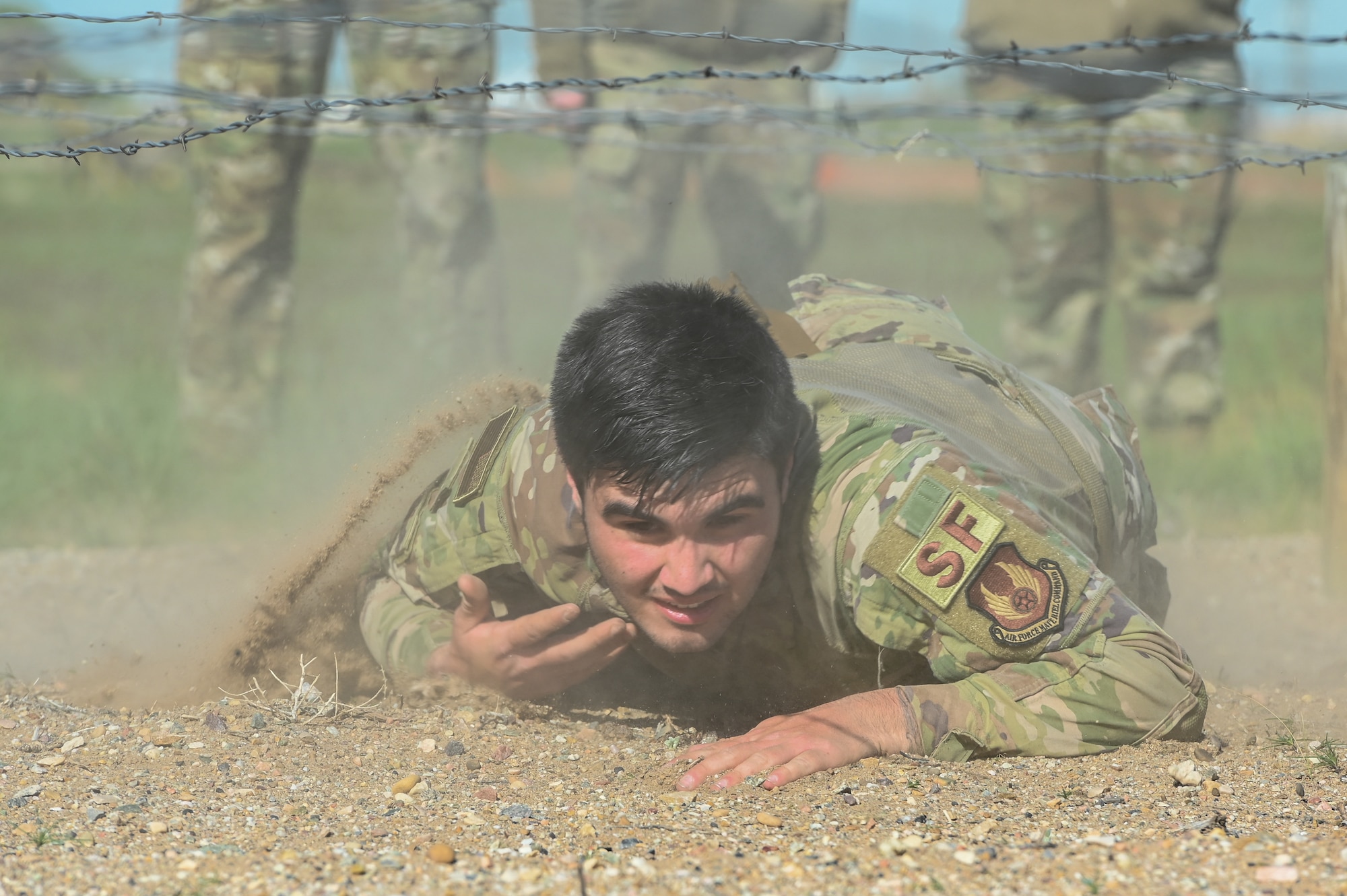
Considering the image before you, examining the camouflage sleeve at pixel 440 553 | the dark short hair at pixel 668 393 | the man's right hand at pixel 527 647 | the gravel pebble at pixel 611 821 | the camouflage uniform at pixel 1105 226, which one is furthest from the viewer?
the camouflage uniform at pixel 1105 226

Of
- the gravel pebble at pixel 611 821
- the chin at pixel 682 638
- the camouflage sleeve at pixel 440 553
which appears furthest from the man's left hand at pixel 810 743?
the camouflage sleeve at pixel 440 553

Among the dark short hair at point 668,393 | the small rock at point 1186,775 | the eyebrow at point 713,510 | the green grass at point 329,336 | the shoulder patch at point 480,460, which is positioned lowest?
the green grass at point 329,336

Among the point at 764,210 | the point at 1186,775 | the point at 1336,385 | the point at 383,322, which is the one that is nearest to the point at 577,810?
the point at 1186,775

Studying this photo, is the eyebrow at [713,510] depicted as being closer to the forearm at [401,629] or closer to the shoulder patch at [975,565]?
the shoulder patch at [975,565]

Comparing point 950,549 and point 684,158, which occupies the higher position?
point 684,158

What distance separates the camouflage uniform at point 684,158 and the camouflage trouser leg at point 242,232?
1.42 m

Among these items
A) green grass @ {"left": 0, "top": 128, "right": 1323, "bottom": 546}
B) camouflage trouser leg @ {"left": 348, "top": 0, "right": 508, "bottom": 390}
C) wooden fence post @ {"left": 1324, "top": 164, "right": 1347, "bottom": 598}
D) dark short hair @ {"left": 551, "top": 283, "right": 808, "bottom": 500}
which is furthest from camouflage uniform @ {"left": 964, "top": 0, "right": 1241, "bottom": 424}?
dark short hair @ {"left": 551, "top": 283, "right": 808, "bottom": 500}

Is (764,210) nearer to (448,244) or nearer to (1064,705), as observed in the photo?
(448,244)

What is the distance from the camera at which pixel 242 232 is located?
25.6ft

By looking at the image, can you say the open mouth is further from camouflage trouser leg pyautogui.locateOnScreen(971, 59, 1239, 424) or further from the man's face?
camouflage trouser leg pyautogui.locateOnScreen(971, 59, 1239, 424)

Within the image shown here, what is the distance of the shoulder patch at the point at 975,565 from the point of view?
2.97m

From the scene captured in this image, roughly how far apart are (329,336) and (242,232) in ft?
12.8

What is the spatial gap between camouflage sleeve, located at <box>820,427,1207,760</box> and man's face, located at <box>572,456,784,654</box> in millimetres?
215

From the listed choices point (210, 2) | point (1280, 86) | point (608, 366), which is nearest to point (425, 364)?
point (210, 2)
